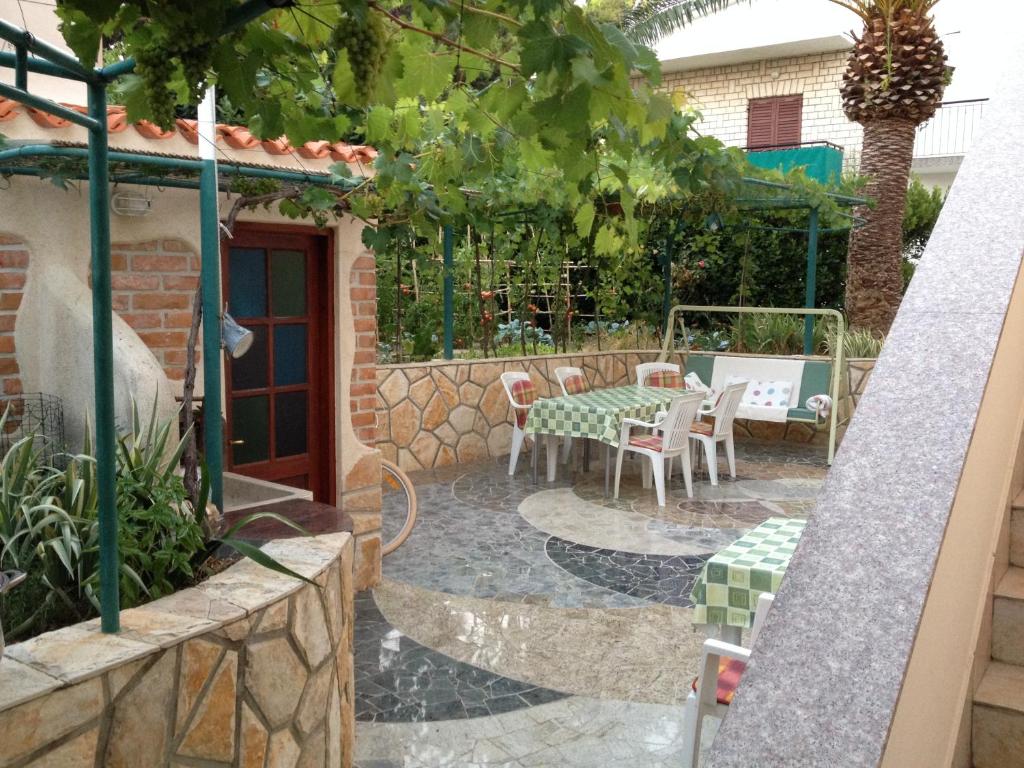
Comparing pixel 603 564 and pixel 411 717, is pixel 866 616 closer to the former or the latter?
pixel 411 717

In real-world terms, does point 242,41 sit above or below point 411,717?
above

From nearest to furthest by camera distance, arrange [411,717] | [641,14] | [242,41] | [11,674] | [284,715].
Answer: [242,41]
[11,674]
[284,715]
[411,717]
[641,14]

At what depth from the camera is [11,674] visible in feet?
6.70

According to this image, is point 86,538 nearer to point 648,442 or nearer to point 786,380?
point 648,442

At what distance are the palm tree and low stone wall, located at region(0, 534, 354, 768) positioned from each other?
998 centimetres

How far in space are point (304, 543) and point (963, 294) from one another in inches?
86.9

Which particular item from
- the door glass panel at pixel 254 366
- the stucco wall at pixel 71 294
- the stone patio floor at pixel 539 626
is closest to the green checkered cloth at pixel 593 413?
the stone patio floor at pixel 539 626

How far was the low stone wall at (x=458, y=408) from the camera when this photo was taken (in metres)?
8.90

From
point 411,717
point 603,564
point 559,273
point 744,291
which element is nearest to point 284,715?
point 411,717

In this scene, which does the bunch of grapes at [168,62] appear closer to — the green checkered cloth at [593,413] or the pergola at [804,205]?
the green checkered cloth at [593,413]

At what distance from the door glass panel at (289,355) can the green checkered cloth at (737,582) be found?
113 inches

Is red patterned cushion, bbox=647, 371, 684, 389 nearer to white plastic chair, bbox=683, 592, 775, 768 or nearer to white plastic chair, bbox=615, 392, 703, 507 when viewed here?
white plastic chair, bbox=615, 392, 703, 507

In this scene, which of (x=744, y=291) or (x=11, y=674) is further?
(x=744, y=291)

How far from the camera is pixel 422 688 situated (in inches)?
158
